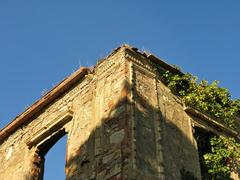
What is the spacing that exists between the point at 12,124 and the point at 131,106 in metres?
4.00

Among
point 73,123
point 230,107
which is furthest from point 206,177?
point 73,123

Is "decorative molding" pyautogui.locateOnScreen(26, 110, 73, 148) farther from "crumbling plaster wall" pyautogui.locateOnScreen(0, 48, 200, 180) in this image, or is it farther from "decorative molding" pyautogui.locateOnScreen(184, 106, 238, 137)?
"decorative molding" pyautogui.locateOnScreen(184, 106, 238, 137)

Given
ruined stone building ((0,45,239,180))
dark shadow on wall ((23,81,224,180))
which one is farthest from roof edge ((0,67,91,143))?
dark shadow on wall ((23,81,224,180))

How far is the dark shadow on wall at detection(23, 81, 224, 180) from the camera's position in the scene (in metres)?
7.25

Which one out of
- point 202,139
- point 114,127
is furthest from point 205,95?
point 114,127

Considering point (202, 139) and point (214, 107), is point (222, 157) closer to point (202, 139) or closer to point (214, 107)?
point (202, 139)

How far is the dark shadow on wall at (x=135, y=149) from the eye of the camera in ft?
23.8

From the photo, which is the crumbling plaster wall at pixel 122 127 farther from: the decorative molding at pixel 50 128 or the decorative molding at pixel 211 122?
the decorative molding at pixel 211 122

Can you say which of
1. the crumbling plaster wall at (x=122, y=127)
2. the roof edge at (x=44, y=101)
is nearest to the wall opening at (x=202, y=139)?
the crumbling plaster wall at (x=122, y=127)

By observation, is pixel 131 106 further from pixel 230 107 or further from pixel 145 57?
pixel 230 107

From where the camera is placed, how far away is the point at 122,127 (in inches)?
301

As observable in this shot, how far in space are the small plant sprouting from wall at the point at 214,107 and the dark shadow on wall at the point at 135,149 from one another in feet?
2.40

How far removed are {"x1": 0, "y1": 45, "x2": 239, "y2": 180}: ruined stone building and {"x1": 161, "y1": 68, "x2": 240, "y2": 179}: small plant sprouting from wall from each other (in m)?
0.22

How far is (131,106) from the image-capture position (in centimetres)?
790
